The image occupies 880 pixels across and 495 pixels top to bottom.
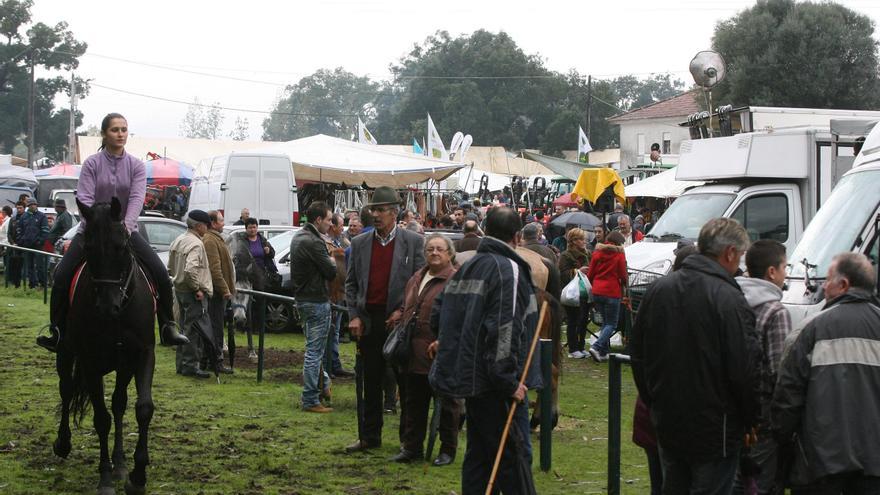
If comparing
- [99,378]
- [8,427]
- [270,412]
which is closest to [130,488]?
[99,378]

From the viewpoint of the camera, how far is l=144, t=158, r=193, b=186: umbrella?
3988 centimetres

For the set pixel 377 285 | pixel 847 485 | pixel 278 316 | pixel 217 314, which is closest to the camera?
pixel 847 485

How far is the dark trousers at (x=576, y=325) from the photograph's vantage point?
57.9 feet

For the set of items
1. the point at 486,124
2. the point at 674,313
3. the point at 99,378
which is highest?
the point at 486,124

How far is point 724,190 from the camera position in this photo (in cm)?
1722

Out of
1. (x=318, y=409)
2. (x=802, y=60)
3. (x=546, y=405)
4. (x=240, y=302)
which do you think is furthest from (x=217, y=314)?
(x=802, y=60)

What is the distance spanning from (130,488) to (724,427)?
4535mm

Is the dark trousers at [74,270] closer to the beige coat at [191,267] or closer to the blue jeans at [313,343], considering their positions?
the blue jeans at [313,343]

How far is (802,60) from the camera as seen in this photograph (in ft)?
176

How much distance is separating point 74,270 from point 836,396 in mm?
5873

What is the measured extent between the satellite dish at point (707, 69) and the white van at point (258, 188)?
1161 cm

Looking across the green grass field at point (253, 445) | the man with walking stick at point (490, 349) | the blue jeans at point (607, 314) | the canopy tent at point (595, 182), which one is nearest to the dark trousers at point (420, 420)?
the green grass field at point (253, 445)

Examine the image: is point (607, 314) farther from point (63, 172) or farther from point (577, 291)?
point (63, 172)

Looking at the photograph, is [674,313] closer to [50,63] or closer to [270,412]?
[270,412]
